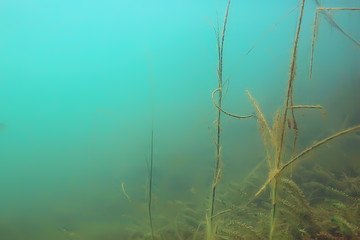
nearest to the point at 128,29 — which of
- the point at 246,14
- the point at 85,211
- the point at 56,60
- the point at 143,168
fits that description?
the point at 56,60

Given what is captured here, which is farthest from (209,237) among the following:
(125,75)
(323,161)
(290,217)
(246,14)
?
(125,75)

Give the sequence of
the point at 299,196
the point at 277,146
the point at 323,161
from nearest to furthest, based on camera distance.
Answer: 1. the point at 277,146
2. the point at 299,196
3. the point at 323,161

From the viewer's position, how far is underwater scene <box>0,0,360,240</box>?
3152 mm

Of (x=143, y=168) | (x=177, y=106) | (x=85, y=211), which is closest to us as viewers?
(x=85, y=211)

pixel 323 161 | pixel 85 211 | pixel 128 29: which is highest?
pixel 128 29

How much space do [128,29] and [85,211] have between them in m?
3.91

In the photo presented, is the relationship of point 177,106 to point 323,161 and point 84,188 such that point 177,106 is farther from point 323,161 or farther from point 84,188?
point 323,161

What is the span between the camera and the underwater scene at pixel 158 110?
3152mm

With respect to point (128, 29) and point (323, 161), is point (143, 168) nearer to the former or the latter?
point (323, 161)

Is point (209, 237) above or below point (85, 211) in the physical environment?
above

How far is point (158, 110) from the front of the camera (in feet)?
15.7

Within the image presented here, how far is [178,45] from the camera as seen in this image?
5.03 m

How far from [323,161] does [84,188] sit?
12.2 feet

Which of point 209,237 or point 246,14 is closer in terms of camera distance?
point 209,237
